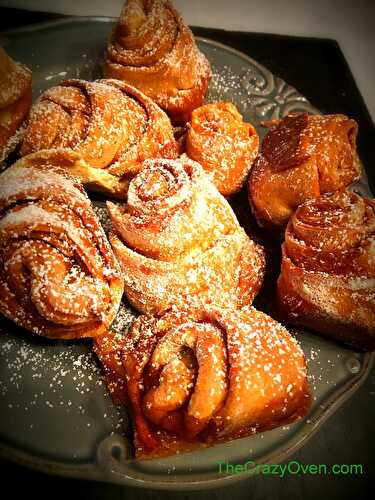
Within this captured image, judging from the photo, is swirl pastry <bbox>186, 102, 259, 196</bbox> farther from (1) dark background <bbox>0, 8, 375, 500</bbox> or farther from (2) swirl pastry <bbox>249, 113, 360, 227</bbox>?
(1) dark background <bbox>0, 8, 375, 500</bbox>

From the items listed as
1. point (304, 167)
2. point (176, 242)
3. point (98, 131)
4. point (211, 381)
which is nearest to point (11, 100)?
point (98, 131)

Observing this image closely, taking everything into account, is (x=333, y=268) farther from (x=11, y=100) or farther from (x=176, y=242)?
(x=11, y=100)

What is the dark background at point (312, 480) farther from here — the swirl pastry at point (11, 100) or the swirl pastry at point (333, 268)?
the swirl pastry at point (11, 100)

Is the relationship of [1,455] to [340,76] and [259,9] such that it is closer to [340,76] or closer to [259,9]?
[340,76]

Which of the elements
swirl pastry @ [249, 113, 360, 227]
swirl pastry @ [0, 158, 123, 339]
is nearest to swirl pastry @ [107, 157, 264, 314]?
swirl pastry @ [0, 158, 123, 339]

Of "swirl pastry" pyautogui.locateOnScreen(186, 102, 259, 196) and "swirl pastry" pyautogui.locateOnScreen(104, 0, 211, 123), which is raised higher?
"swirl pastry" pyautogui.locateOnScreen(104, 0, 211, 123)

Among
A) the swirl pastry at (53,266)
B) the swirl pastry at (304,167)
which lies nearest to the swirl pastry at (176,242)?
the swirl pastry at (53,266)
